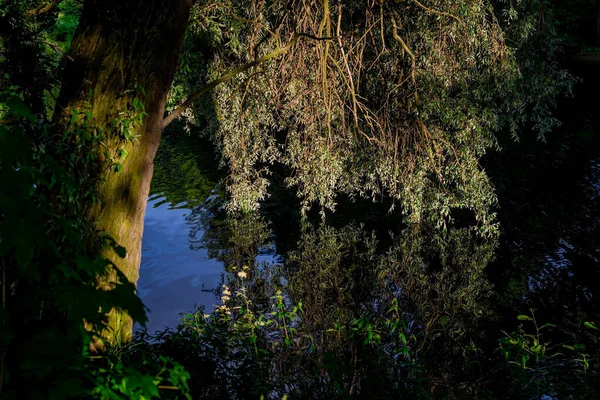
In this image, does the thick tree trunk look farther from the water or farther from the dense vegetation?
the water

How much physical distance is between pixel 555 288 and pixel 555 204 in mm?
4441

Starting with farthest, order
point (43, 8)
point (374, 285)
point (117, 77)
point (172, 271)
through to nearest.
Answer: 1. point (172, 271)
2. point (374, 285)
3. point (43, 8)
4. point (117, 77)

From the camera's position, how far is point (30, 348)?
205 cm

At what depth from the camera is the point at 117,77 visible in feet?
15.0

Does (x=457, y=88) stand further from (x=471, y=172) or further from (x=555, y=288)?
(x=555, y=288)

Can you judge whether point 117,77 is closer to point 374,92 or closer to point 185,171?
point 374,92

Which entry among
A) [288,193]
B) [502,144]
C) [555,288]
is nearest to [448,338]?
[555,288]

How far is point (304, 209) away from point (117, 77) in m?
4.83

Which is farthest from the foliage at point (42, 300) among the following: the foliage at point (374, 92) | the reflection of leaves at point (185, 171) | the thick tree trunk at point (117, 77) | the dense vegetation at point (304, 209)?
the reflection of leaves at point (185, 171)

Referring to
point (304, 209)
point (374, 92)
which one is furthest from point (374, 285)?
point (374, 92)

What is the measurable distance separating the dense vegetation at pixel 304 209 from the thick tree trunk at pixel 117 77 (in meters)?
0.02

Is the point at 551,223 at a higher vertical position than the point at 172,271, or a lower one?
higher

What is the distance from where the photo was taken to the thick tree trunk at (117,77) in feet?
15.0

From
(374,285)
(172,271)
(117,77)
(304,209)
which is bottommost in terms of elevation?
(172,271)
